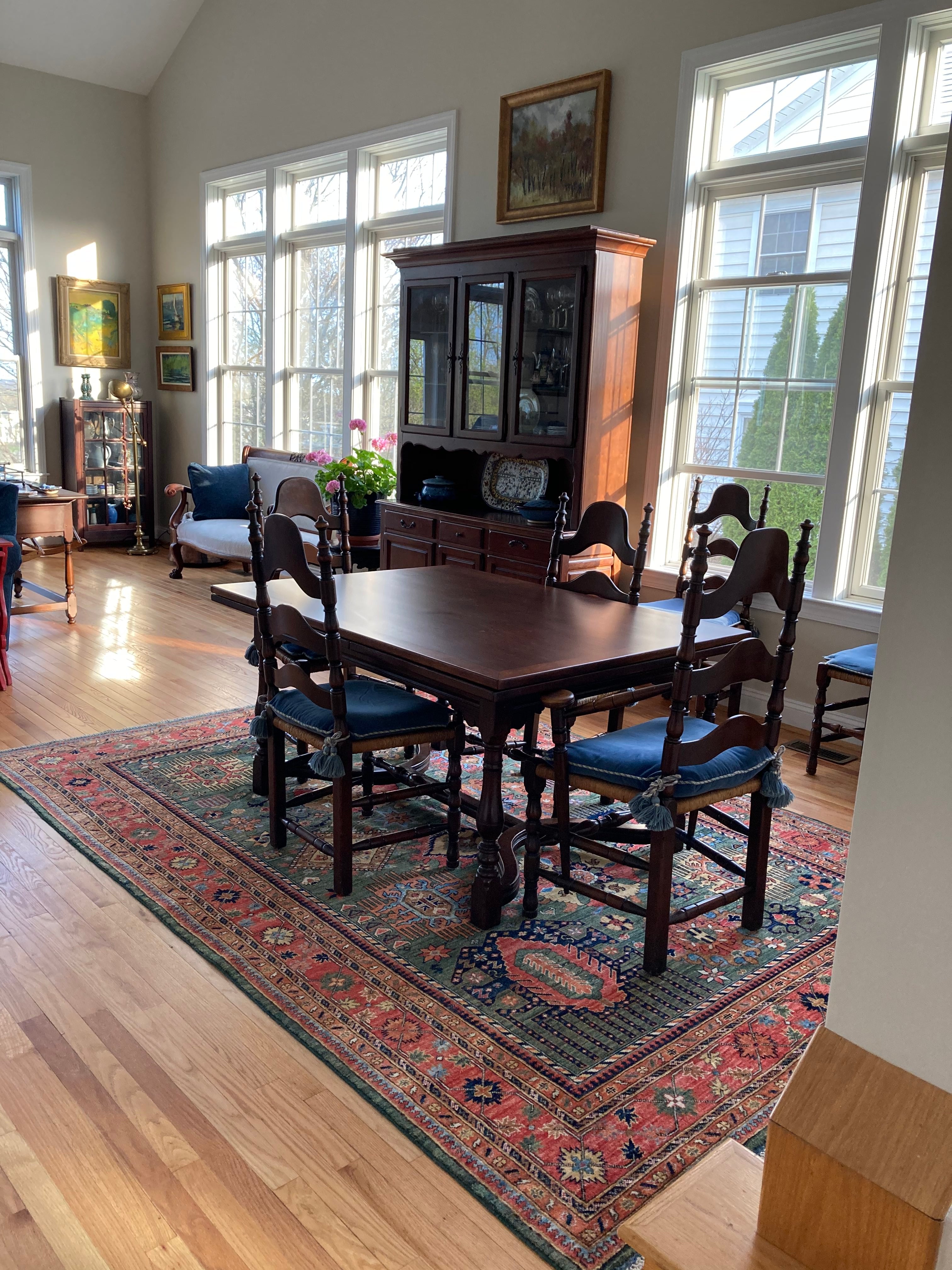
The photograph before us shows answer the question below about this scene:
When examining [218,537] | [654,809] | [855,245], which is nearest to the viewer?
[654,809]

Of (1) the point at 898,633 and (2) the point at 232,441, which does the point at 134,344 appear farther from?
(1) the point at 898,633

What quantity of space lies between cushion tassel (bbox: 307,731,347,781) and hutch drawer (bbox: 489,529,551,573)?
2.20 metres

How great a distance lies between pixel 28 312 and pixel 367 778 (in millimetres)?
6602

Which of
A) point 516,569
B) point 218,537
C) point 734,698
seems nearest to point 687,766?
point 734,698

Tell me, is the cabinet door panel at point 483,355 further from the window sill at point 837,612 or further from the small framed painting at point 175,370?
the small framed painting at point 175,370

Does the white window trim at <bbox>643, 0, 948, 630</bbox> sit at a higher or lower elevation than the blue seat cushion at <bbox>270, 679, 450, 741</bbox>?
higher

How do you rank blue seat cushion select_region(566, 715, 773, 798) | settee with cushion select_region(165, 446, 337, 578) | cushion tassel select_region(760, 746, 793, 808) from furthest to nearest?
settee with cushion select_region(165, 446, 337, 578) → cushion tassel select_region(760, 746, 793, 808) → blue seat cushion select_region(566, 715, 773, 798)

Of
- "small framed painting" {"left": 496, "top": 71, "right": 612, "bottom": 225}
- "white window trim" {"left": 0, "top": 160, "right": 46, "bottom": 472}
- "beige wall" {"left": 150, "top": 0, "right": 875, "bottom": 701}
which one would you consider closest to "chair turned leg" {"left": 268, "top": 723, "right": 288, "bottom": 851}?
"beige wall" {"left": 150, "top": 0, "right": 875, "bottom": 701}

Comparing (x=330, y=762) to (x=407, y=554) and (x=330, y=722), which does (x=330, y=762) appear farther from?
(x=407, y=554)

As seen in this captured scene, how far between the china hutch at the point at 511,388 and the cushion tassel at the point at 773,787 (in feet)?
7.44

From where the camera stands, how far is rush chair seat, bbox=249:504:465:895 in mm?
2750

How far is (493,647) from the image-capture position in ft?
9.05

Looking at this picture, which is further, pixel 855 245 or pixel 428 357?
pixel 428 357

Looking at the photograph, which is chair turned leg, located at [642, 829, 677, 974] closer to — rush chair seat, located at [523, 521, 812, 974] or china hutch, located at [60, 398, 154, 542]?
rush chair seat, located at [523, 521, 812, 974]
